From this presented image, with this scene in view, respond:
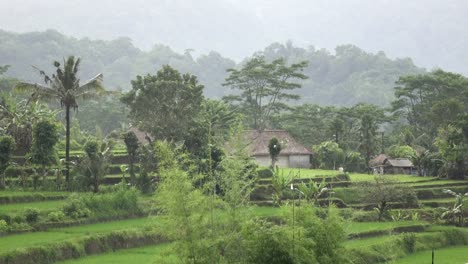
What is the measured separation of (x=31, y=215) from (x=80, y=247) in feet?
10.1

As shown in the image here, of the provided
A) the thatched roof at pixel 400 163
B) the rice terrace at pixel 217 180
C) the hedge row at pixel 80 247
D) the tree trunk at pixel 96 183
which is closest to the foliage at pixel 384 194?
the rice terrace at pixel 217 180

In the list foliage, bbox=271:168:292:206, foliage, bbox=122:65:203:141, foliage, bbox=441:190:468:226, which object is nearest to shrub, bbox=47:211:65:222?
foliage, bbox=271:168:292:206

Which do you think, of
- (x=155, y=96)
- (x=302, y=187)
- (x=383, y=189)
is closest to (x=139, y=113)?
(x=155, y=96)

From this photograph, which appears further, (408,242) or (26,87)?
(26,87)

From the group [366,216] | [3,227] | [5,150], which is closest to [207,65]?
[366,216]

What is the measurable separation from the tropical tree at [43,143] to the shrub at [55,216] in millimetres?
5285

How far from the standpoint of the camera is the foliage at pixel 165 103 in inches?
1428

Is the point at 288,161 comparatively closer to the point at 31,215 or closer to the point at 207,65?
the point at 31,215

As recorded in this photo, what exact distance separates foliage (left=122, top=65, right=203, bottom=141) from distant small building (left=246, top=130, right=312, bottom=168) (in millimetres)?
10689

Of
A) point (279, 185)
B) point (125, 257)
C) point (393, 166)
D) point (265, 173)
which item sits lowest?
point (125, 257)

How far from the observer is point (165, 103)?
36.3 m

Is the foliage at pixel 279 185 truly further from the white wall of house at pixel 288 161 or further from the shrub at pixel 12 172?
the white wall of house at pixel 288 161

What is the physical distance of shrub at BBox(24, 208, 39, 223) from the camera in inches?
911

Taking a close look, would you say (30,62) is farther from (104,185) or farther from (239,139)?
(239,139)
